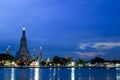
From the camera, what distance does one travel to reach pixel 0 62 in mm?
191625

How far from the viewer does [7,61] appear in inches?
7347

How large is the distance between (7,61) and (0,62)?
7.01 metres
